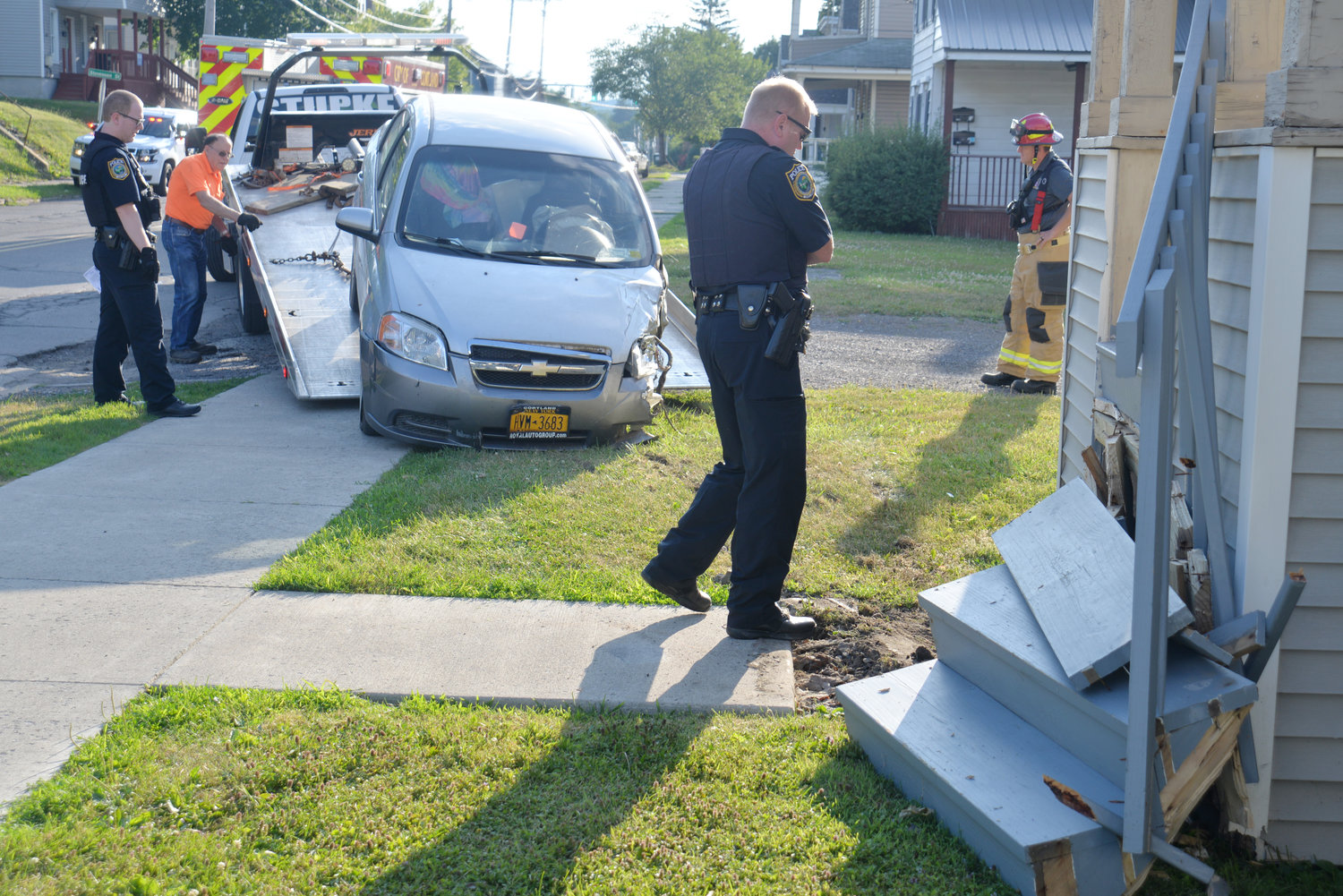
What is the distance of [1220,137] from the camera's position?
322 cm

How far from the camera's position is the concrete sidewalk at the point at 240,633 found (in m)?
3.85

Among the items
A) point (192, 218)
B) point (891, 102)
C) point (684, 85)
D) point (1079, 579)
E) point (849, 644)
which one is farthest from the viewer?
point (684, 85)

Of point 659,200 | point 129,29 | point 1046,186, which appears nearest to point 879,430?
point 1046,186

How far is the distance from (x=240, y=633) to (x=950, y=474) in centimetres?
401

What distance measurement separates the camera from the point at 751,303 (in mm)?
4109

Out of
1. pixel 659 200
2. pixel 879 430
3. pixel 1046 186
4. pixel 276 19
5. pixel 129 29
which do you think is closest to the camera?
pixel 879 430

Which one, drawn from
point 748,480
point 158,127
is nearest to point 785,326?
point 748,480

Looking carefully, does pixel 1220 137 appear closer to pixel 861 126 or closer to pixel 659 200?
pixel 861 126

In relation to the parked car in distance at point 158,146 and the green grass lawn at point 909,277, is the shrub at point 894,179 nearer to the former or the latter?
the green grass lawn at point 909,277

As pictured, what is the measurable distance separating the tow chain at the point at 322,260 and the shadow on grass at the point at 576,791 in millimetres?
6615

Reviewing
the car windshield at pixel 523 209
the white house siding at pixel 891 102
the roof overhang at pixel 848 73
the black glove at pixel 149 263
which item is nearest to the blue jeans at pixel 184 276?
the black glove at pixel 149 263

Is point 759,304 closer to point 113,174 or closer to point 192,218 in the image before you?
point 113,174

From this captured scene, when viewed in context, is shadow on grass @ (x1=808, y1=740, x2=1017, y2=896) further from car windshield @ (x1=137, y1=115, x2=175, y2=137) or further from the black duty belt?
car windshield @ (x1=137, y1=115, x2=175, y2=137)

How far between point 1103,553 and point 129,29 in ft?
182
